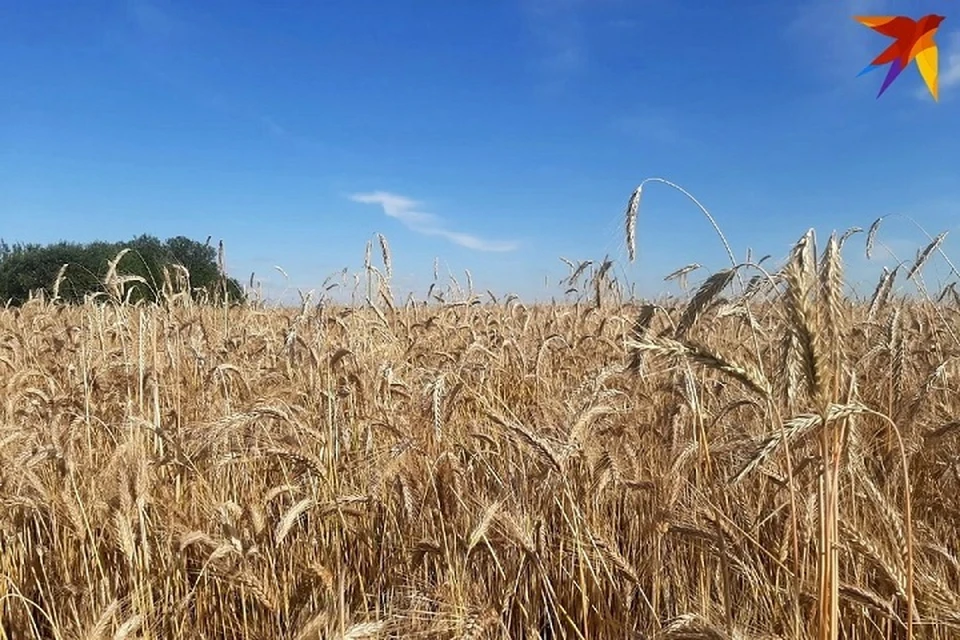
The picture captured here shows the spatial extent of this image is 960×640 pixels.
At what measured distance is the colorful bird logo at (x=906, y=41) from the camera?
2.03 meters

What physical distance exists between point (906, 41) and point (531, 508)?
1972 millimetres

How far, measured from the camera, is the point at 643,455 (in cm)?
239

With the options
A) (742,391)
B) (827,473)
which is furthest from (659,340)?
(742,391)

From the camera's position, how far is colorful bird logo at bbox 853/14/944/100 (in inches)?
80.0

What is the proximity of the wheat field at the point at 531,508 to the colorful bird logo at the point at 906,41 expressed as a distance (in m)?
0.85

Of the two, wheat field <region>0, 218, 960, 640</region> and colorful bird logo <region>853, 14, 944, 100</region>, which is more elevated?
colorful bird logo <region>853, 14, 944, 100</region>

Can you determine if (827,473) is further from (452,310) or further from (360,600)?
(452,310)

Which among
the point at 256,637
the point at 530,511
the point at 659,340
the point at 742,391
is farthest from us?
the point at 742,391

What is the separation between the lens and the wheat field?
53.4 inches

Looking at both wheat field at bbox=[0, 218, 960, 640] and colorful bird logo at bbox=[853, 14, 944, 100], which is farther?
colorful bird logo at bbox=[853, 14, 944, 100]

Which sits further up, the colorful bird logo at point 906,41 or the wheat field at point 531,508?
the colorful bird logo at point 906,41

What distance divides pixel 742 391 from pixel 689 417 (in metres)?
0.68

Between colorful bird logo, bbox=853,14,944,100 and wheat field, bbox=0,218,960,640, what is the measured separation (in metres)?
0.85

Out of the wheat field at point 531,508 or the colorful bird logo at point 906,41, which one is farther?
the colorful bird logo at point 906,41
